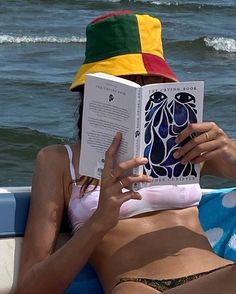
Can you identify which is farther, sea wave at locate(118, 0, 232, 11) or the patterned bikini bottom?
sea wave at locate(118, 0, 232, 11)

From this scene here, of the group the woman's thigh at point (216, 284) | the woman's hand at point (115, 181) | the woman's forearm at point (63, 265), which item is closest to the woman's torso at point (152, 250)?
the woman's forearm at point (63, 265)

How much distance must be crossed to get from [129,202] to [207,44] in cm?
1050

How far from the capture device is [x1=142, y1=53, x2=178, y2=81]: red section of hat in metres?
2.45

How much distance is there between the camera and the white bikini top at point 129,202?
2457 mm

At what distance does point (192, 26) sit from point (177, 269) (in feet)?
40.5

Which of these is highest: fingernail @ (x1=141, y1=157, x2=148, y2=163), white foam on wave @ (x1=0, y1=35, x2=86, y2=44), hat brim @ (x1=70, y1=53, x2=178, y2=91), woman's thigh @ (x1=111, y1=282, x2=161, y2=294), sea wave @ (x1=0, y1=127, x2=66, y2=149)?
hat brim @ (x1=70, y1=53, x2=178, y2=91)

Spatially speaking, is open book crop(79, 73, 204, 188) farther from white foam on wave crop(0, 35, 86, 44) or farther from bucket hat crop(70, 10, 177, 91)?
white foam on wave crop(0, 35, 86, 44)

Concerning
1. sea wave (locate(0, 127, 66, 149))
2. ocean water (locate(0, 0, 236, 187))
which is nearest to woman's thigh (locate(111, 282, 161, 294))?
ocean water (locate(0, 0, 236, 187))

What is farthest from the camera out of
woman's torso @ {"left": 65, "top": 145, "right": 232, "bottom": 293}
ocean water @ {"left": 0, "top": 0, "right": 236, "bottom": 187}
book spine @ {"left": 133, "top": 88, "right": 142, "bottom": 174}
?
ocean water @ {"left": 0, "top": 0, "right": 236, "bottom": 187}

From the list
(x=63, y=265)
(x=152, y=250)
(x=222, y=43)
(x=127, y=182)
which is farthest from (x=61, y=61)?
(x=127, y=182)

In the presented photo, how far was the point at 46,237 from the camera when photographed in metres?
2.44

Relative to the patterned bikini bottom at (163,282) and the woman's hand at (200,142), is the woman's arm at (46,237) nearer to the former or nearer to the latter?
the patterned bikini bottom at (163,282)

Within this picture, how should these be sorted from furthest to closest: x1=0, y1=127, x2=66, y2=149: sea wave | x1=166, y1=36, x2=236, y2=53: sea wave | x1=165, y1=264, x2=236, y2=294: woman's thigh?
x1=166, y1=36, x2=236, y2=53: sea wave, x1=0, y1=127, x2=66, y2=149: sea wave, x1=165, y1=264, x2=236, y2=294: woman's thigh

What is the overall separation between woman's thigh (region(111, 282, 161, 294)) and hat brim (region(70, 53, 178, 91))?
1.83 ft
